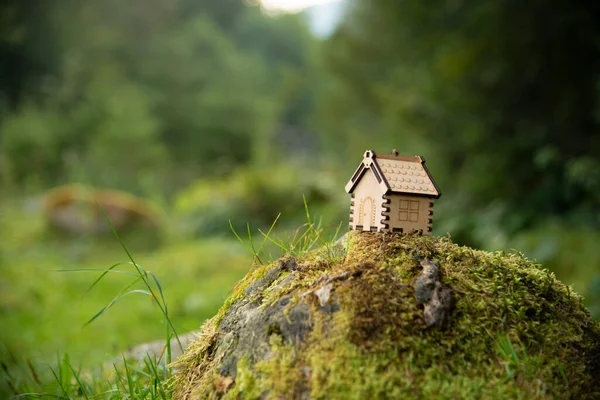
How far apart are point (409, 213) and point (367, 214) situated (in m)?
0.17

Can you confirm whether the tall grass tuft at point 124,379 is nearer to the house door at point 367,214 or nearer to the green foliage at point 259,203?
the house door at point 367,214

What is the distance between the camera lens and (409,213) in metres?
2.17

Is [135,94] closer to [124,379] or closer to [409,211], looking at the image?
[124,379]

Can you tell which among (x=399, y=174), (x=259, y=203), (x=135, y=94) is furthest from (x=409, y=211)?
(x=135, y=94)

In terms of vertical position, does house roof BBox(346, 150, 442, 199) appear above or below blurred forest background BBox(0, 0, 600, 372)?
below

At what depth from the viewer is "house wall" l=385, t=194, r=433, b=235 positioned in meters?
2.13

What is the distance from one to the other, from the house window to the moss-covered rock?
0.16m

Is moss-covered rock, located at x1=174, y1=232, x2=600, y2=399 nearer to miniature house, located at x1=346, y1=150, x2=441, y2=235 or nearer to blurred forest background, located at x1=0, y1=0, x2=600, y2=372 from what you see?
miniature house, located at x1=346, y1=150, x2=441, y2=235

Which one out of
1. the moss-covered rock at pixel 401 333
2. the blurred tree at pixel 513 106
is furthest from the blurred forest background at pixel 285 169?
the moss-covered rock at pixel 401 333

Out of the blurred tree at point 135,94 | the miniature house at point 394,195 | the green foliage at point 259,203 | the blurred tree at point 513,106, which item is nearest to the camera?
the miniature house at point 394,195

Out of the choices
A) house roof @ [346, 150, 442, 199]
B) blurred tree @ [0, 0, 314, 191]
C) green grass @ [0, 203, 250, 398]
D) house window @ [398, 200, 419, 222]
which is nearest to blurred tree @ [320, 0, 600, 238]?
green grass @ [0, 203, 250, 398]

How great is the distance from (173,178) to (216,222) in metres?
12.7

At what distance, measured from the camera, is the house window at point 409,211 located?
2.15 m

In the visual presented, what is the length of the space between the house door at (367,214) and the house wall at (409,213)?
93 mm
